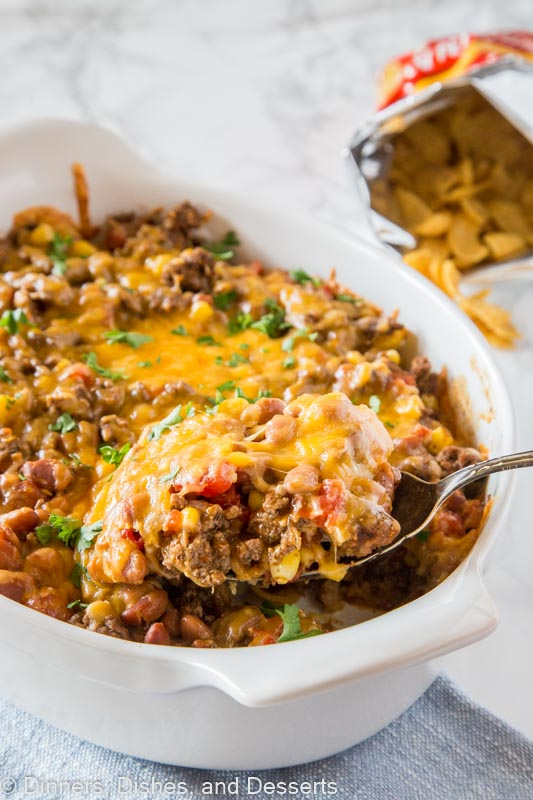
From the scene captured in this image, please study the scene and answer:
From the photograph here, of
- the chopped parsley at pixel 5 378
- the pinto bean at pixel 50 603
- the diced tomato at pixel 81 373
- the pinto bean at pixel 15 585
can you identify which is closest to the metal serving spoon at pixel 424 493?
the pinto bean at pixel 50 603

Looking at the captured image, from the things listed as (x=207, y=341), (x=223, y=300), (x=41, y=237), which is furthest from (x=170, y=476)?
(x=41, y=237)

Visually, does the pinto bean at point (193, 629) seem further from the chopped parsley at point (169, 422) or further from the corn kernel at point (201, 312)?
the corn kernel at point (201, 312)

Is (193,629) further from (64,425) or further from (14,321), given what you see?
(14,321)

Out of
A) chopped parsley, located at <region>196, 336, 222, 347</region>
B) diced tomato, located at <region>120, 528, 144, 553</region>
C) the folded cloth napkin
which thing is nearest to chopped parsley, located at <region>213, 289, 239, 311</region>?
chopped parsley, located at <region>196, 336, 222, 347</region>

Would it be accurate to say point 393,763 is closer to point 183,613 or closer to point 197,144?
point 183,613

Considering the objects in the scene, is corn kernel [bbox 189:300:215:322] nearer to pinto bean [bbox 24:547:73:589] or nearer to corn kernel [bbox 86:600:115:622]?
pinto bean [bbox 24:547:73:589]

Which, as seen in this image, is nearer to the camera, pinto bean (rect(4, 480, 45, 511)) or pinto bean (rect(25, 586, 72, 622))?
pinto bean (rect(25, 586, 72, 622))

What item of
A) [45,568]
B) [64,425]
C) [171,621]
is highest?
[64,425]
